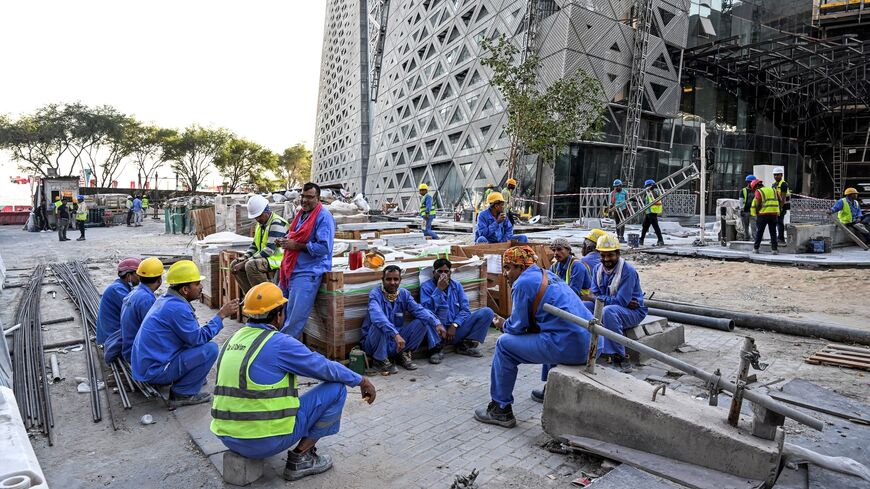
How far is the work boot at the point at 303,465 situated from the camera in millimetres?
3299

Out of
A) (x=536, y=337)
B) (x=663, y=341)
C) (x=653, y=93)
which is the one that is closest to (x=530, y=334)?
(x=536, y=337)

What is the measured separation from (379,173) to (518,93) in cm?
2496

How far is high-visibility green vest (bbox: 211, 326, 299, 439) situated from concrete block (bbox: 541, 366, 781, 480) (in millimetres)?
1893

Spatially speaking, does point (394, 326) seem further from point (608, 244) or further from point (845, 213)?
point (845, 213)

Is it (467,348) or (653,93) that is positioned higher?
(653,93)

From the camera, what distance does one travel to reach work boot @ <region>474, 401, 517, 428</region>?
408 cm

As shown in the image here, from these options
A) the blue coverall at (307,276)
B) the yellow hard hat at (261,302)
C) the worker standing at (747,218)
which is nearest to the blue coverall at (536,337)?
the yellow hard hat at (261,302)

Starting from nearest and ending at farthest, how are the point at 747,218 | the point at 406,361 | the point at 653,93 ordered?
the point at 406,361 → the point at 747,218 → the point at 653,93

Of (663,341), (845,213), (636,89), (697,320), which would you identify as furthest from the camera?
(636,89)

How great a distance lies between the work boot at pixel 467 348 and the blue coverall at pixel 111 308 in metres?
3.79

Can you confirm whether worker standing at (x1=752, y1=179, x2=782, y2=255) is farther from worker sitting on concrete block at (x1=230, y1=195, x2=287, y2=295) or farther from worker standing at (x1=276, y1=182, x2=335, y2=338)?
worker sitting on concrete block at (x1=230, y1=195, x2=287, y2=295)

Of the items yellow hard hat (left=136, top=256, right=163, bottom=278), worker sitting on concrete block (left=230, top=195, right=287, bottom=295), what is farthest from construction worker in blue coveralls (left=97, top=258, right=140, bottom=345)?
worker sitting on concrete block (left=230, top=195, right=287, bottom=295)

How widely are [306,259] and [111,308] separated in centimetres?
220

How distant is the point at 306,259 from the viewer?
5.53 m
